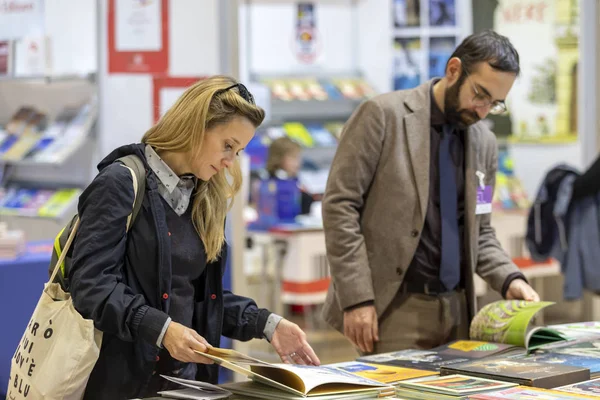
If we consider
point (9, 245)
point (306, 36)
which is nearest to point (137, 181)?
point (9, 245)

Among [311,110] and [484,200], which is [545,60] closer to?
[311,110]

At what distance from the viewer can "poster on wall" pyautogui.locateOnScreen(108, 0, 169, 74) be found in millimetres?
5266

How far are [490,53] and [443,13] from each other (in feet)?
20.5

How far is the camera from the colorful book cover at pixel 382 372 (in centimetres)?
244

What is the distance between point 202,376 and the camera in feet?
8.60

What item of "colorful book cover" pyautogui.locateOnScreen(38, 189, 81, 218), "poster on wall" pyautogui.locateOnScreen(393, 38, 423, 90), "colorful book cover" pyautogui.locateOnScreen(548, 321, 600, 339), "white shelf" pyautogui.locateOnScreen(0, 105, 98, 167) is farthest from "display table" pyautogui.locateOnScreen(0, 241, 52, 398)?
"poster on wall" pyautogui.locateOnScreen(393, 38, 423, 90)

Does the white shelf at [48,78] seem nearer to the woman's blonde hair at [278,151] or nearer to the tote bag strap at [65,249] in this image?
the woman's blonde hair at [278,151]

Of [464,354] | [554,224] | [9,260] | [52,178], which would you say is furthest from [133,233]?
[554,224]

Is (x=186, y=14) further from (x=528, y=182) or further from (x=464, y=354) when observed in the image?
(x=528, y=182)

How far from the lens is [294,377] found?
223cm

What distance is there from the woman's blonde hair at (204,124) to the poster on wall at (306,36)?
8105 mm

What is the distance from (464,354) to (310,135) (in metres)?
7.02

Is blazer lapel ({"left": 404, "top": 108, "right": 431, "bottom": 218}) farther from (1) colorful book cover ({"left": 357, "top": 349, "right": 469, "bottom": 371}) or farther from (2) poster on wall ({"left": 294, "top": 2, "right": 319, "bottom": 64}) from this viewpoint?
(2) poster on wall ({"left": 294, "top": 2, "right": 319, "bottom": 64})

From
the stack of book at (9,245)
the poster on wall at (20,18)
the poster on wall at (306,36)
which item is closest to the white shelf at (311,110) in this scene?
the poster on wall at (306,36)
